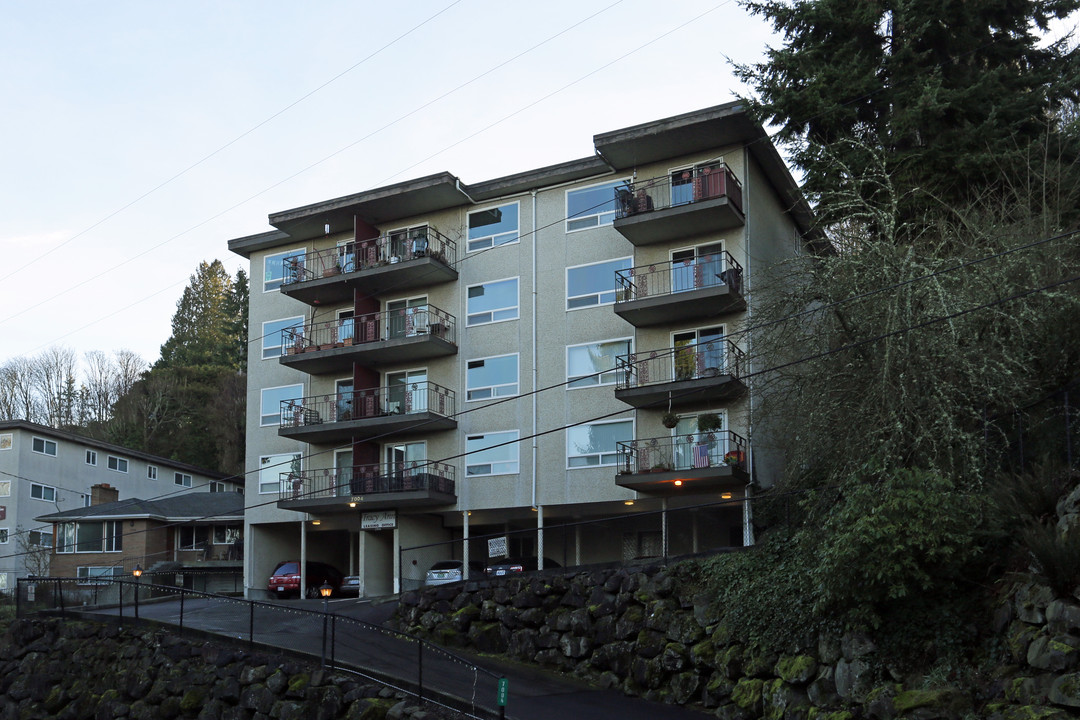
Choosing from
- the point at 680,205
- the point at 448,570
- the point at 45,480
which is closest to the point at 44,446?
the point at 45,480

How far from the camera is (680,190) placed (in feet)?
97.5

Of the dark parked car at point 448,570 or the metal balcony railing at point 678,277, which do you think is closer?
the metal balcony railing at point 678,277

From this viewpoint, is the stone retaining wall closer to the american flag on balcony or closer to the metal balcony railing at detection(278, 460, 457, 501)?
the american flag on balcony

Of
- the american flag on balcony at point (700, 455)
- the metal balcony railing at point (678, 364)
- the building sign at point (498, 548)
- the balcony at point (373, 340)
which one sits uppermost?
the balcony at point (373, 340)

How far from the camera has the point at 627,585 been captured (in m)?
20.5

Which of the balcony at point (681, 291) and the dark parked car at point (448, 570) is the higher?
the balcony at point (681, 291)

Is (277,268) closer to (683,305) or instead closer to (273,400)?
(273,400)

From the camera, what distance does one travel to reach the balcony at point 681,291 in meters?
28.3

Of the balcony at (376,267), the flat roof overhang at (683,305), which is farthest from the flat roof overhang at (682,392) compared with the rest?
the balcony at (376,267)

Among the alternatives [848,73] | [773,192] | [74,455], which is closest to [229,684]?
[848,73]

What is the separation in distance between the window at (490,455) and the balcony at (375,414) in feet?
3.47

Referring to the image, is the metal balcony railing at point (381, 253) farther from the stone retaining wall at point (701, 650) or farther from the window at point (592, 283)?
the stone retaining wall at point (701, 650)

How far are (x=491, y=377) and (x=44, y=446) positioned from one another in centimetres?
3177

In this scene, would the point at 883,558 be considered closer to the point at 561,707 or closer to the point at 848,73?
the point at 561,707
